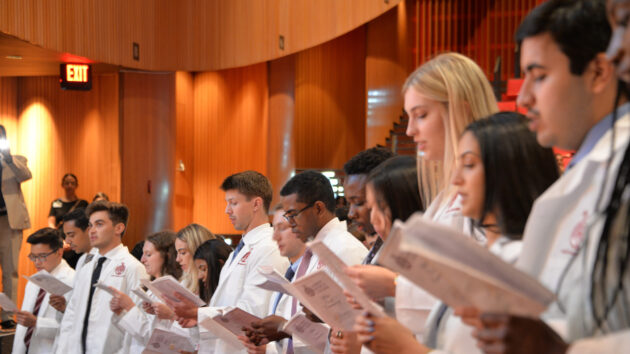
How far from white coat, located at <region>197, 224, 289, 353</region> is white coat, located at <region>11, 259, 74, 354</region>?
2.00 m

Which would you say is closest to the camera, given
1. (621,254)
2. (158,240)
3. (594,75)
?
(621,254)

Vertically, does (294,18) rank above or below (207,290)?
above

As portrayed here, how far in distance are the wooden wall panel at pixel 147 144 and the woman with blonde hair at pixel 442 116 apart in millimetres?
7780

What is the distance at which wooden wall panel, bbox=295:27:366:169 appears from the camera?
13172 millimetres

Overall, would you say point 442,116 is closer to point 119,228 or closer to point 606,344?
point 606,344

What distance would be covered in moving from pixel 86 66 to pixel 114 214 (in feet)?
12.3

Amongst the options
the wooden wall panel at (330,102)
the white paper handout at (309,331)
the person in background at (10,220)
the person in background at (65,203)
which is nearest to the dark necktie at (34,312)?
the person in background at (10,220)

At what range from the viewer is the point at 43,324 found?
18.1 feet

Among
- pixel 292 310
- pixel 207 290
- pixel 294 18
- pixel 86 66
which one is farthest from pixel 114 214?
pixel 294 18

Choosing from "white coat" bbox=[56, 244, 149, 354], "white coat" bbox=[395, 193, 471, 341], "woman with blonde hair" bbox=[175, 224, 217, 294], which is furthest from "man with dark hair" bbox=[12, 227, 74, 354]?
"white coat" bbox=[395, 193, 471, 341]

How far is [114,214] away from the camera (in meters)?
5.45

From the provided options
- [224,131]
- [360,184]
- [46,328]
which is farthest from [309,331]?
[224,131]

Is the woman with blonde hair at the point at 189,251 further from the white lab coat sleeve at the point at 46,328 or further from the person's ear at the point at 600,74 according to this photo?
the person's ear at the point at 600,74

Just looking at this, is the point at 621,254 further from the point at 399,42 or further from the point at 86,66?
the point at 399,42
